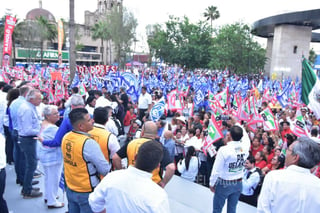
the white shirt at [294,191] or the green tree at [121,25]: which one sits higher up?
the green tree at [121,25]

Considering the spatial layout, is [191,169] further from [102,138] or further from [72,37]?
[72,37]

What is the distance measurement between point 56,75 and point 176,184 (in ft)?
35.4

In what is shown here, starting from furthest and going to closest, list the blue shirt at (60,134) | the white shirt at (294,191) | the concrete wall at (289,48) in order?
the concrete wall at (289,48), the blue shirt at (60,134), the white shirt at (294,191)

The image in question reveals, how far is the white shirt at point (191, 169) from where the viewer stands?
5.70 m

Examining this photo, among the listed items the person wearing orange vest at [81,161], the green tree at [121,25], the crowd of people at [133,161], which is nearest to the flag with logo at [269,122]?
the crowd of people at [133,161]

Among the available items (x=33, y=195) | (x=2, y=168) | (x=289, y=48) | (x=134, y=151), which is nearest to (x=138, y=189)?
(x=134, y=151)

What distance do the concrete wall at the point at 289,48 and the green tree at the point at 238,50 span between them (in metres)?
2.53

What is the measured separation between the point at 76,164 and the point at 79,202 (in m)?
0.44

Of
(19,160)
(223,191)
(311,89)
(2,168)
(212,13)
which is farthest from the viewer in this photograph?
(212,13)

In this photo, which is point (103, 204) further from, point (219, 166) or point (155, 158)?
point (219, 166)

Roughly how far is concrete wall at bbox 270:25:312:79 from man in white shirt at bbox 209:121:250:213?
99.2 feet

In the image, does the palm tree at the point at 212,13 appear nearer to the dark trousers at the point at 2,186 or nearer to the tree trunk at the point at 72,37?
the tree trunk at the point at 72,37

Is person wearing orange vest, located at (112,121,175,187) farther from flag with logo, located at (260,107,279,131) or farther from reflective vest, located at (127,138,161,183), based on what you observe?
flag with logo, located at (260,107,279,131)

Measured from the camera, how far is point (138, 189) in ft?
6.09
